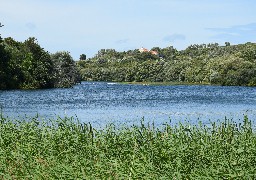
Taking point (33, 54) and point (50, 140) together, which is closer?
point (50, 140)

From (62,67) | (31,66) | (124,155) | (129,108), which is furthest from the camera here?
(62,67)

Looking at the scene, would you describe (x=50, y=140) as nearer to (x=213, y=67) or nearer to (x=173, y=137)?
(x=173, y=137)

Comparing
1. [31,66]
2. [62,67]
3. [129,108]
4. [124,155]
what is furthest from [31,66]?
[124,155]

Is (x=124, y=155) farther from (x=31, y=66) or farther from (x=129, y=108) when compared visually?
(x=31, y=66)

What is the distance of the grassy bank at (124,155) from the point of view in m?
15.7

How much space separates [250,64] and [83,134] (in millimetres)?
132600

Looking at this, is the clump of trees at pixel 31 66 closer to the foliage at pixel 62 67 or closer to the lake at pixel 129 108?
the foliage at pixel 62 67

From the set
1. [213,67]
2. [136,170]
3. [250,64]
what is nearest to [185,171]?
[136,170]

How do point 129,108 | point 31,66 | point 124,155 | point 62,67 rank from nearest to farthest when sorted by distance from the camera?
1. point 124,155
2. point 129,108
3. point 31,66
4. point 62,67

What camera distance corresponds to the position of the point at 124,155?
1933 centimetres

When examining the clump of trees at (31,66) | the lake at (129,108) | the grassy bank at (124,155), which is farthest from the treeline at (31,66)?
the grassy bank at (124,155)

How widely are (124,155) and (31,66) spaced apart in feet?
361

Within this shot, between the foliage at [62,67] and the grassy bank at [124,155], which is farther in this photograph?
the foliage at [62,67]

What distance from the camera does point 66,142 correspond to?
20.6 meters
